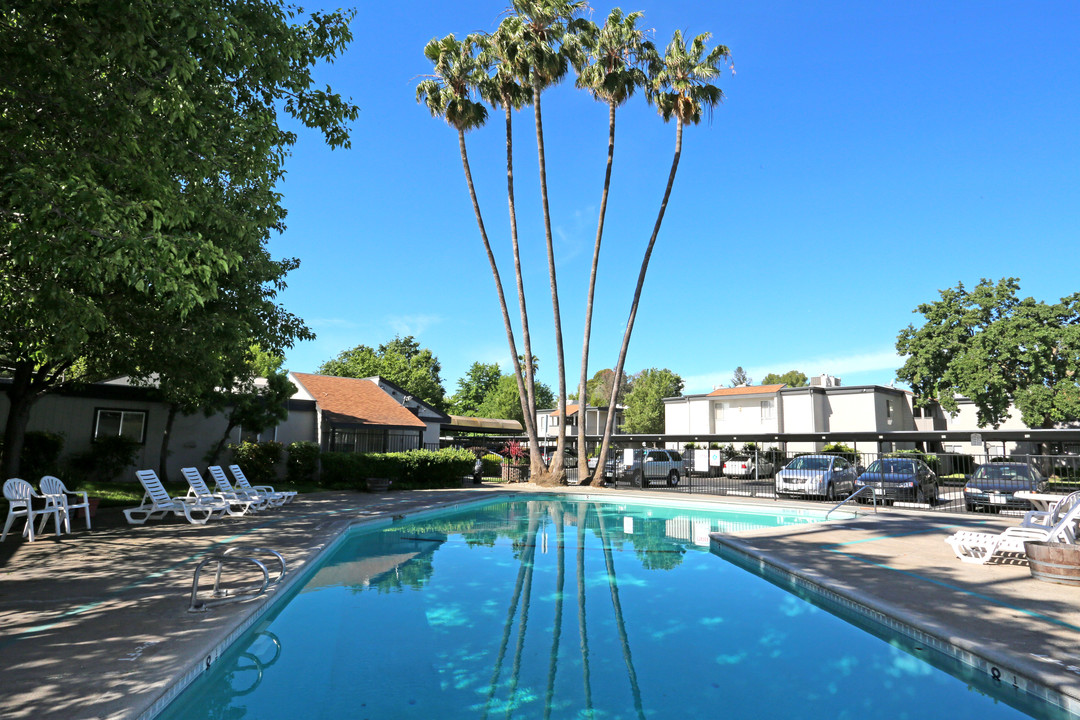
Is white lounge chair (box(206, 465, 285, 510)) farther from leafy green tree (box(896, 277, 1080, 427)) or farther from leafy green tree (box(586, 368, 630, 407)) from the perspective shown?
leafy green tree (box(586, 368, 630, 407))

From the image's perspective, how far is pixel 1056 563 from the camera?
7992 millimetres

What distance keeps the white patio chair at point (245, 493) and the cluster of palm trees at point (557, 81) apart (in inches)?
461

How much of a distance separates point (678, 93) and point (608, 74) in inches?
125

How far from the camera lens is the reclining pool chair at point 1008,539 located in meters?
8.62

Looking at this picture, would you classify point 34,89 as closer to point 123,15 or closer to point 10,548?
point 123,15

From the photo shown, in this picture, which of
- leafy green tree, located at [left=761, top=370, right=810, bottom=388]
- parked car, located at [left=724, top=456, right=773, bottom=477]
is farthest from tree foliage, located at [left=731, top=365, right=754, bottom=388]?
parked car, located at [left=724, top=456, right=773, bottom=477]

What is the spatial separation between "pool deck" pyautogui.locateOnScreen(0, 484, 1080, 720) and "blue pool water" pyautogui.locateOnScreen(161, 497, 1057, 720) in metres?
0.33

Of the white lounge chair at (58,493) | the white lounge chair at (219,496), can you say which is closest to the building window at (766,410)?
the white lounge chair at (219,496)

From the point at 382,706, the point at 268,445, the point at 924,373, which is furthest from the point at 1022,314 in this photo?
the point at 382,706

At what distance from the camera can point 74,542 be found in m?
10.2

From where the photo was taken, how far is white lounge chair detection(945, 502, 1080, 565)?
8.63 meters

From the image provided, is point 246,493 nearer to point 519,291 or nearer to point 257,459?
point 257,459

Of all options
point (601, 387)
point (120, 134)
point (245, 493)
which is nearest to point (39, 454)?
point (245, 493)

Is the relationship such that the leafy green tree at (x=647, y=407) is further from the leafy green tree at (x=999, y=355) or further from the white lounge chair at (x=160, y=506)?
the white lounge chair at (x=160, y=506)
